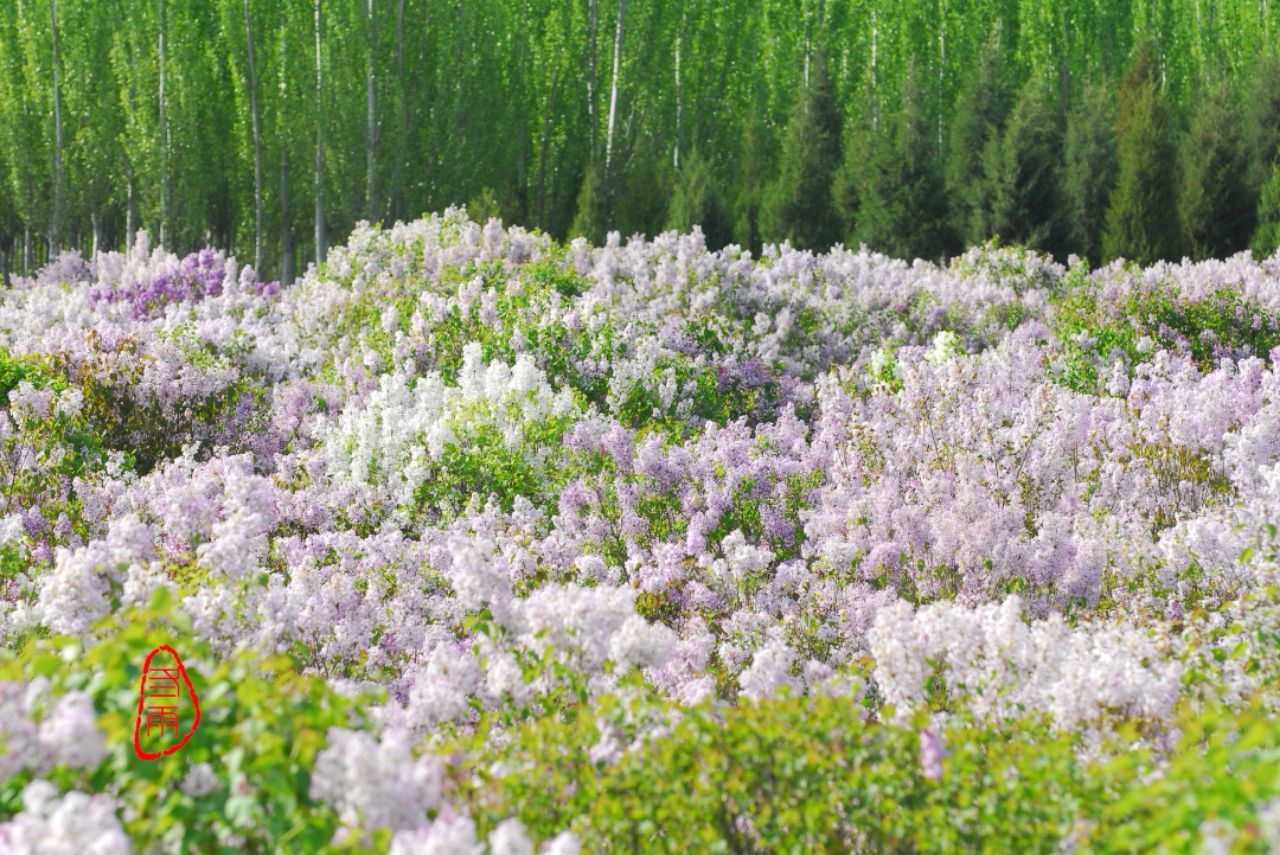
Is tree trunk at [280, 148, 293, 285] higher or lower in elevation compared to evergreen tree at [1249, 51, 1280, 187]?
lower

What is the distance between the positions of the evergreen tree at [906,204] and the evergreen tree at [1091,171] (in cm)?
302

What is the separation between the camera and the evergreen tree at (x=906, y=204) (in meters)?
23.4

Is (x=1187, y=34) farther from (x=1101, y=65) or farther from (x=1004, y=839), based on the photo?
(x=1004, y=839)

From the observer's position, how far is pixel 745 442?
761cm

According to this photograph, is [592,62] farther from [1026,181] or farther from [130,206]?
[1026,181]

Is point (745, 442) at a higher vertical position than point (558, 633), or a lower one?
lower

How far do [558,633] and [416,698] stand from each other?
0.56 m

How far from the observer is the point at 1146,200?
904 inches

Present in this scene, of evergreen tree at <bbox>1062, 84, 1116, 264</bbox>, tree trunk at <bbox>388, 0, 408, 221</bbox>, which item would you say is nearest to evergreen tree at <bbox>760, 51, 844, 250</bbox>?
evergreen tree at <bbox>1062, 84, 1116, 264</bbox>

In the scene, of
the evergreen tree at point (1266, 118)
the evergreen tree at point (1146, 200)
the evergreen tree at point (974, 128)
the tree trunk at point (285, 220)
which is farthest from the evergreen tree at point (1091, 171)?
the tree trunk at point (285, 220)

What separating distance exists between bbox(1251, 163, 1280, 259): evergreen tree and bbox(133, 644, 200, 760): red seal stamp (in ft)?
75.0

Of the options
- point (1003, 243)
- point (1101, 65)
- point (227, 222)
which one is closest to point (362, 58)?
point (227, 222)

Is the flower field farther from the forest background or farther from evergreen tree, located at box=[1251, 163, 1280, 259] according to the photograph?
the forest background

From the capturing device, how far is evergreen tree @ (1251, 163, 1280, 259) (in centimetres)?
2195
